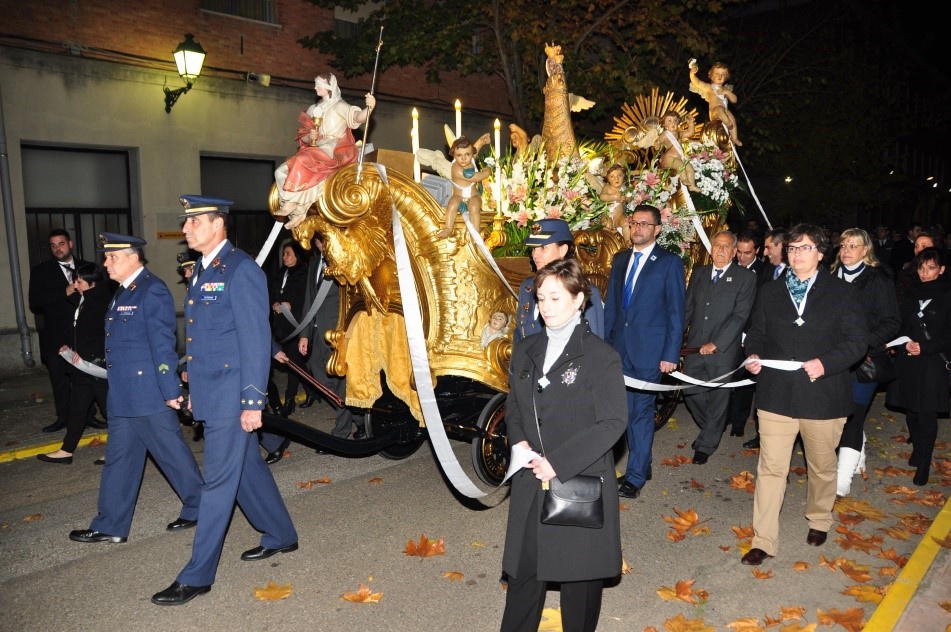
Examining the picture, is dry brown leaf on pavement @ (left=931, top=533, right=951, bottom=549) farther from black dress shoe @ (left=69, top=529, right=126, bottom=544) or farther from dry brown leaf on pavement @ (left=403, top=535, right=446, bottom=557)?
black dress shoe @ (left=69, top=529, right=126, bottom=544)

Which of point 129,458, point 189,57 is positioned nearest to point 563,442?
point 129,458

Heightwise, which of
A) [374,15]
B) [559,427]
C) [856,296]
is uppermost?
[374,15]

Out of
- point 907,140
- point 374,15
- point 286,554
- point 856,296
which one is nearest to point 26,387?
point 286,554

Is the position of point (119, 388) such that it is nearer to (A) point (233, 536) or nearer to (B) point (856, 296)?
(A) point (233, 536)

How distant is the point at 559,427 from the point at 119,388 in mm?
Result: 3006

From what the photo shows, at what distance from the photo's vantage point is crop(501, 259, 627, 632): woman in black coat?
308cm

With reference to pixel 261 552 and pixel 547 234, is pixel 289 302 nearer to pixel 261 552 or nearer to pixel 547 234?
pixel 261 552

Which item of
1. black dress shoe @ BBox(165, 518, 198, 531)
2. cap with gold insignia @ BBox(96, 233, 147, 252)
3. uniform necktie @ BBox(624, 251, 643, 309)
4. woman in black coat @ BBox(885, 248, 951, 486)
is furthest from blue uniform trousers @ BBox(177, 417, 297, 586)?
woman in black coat @ BBox(885, 248, 951, 486)

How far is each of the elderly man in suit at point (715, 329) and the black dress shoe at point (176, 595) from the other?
4.17m

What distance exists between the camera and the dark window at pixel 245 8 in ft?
41.7

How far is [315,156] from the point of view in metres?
4.99

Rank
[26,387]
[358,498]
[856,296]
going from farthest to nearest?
[26,387] < [358,498] < [856,296]

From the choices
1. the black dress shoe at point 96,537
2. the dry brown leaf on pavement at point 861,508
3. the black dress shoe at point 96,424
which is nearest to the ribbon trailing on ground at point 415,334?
the black dress shoe at point 96,537

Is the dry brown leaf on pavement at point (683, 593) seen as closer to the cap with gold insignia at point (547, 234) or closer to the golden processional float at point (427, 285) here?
the golden processional float at point (427, 285)
